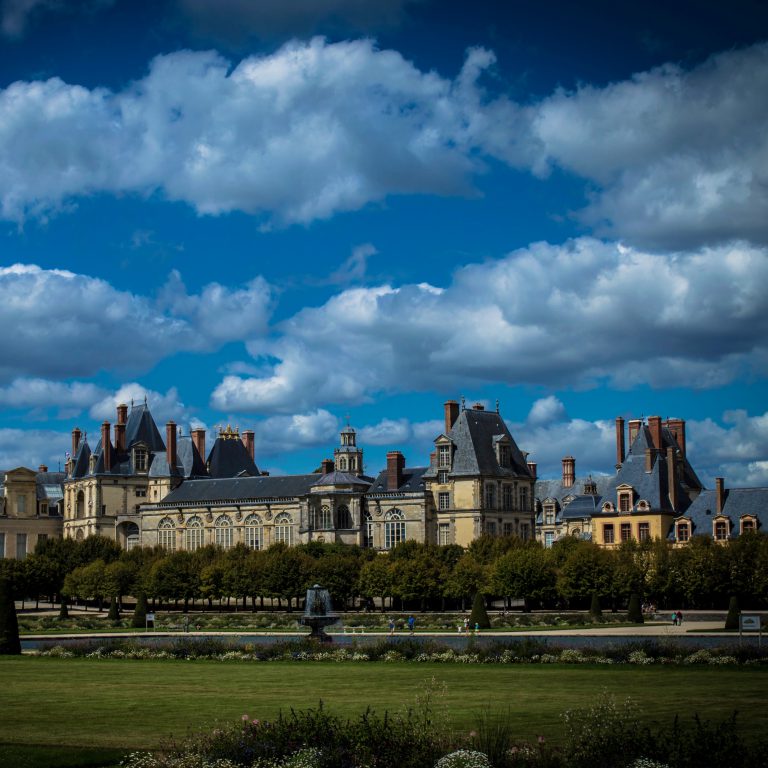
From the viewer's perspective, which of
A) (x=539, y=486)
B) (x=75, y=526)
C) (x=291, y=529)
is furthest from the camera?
(x=539, y=486)

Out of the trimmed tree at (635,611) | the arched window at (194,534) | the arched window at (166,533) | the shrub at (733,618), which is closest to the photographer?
the shrub at (733,618)

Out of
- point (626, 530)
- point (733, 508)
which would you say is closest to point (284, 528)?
point (626, 530)

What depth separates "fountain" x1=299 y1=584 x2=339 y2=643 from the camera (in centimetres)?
4109

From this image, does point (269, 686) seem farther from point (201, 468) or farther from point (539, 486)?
point (539, 486)

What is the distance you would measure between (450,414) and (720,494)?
80.4ft

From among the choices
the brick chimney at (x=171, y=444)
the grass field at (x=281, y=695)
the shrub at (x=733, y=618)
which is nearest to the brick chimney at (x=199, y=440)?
the brick chimney at (x=171, y=444)

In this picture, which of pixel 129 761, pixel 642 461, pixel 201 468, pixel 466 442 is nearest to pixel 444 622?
pixel 642 461

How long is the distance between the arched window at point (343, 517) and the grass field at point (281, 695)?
198 ft

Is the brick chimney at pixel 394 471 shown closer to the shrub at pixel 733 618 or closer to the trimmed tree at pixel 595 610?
the trimmed tree at pixel 595 610

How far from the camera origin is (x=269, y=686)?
2564 centimetres

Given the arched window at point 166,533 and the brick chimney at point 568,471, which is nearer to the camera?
the arched window at point 166,533

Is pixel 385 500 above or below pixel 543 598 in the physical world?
above

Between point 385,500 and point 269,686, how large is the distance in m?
66.8

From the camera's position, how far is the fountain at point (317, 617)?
4109 cm
